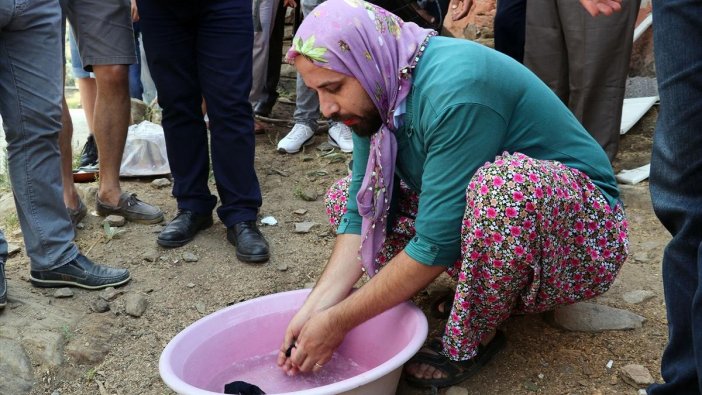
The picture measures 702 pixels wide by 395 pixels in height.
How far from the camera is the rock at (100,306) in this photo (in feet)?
7.90

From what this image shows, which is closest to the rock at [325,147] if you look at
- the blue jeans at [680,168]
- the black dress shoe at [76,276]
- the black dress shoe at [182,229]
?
the black dress shoe at [182,229]

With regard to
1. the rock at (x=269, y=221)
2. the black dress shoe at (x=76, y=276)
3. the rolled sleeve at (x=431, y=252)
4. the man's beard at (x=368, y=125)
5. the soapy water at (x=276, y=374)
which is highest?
the man's beard at (x=368, y=125)

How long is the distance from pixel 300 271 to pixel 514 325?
2.81 ft

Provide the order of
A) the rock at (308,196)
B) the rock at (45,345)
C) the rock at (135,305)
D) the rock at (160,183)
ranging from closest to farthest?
the rock at (45,345)
the rock at (135,305)
the rock at (308,196)
the rock at (160,183)

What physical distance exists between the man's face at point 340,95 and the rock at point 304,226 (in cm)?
124

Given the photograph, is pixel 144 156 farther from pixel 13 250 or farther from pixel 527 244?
pixel 527 244

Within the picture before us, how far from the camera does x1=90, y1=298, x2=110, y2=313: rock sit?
2.41 metres

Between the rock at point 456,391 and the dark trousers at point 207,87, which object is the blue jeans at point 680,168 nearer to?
the rock at point 456,391

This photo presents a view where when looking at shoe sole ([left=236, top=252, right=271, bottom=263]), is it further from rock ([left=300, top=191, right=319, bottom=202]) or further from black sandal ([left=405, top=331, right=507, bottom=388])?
black sandal ([left=405, top=331, right=507, bottom=388])

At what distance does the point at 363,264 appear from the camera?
2.01 meters

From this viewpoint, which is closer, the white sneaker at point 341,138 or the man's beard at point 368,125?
the man's beard at point 368,125

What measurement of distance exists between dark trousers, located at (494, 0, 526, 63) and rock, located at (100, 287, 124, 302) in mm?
2060

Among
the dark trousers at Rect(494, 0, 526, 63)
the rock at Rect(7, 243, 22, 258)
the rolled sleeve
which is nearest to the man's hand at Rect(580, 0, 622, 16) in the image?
the rolled sleeve

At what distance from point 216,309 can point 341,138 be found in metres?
1.81
